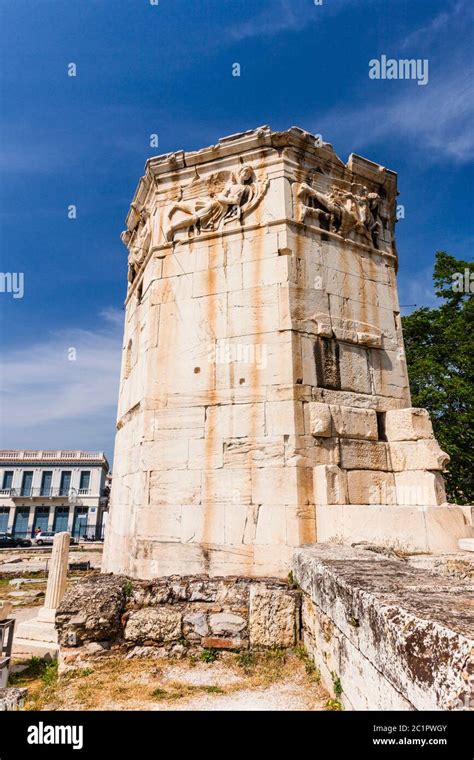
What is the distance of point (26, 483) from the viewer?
138 ft

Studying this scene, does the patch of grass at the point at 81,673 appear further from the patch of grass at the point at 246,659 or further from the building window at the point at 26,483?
the building window at the point at 26,483

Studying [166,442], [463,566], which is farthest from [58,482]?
[463,566]

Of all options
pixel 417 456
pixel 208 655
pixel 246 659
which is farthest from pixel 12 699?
pixel 417 456

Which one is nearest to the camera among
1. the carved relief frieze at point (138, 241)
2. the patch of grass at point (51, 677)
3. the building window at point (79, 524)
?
the patch of grass at point (51, 677)

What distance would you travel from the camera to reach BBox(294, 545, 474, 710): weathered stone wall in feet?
4.74

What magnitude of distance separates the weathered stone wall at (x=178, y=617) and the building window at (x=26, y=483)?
42326mm

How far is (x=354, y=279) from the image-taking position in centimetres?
646

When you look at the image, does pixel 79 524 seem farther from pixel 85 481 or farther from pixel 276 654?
pixel 276 654

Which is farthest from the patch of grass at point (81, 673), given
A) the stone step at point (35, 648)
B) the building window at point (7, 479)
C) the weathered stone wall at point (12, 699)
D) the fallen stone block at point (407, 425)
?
the building window at point (7, 479)

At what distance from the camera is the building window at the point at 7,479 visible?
42.1 meters

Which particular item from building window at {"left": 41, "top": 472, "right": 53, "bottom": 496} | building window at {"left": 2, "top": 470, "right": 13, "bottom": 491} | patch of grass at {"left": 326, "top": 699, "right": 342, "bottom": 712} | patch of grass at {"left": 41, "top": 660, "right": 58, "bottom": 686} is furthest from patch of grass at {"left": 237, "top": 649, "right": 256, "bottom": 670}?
building window at {"left": 2, "top": 470, "right": 13, "bottom": 491}

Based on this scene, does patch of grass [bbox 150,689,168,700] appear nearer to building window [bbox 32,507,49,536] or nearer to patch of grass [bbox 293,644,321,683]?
patch of grass [bbox 293,644,321,683]

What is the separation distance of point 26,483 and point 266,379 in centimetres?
4306
